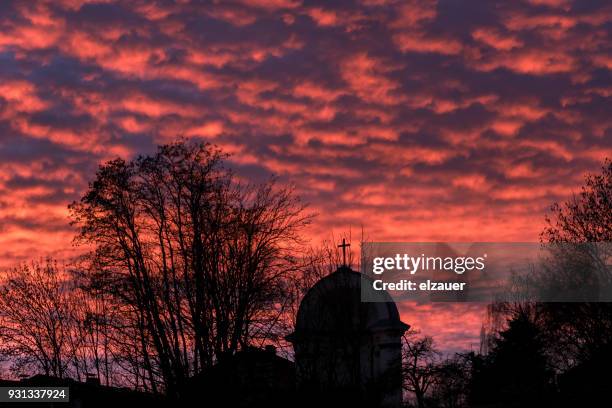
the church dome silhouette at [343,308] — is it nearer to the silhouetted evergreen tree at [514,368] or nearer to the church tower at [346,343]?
the church tower at [346,343]

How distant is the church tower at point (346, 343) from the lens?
39.2 m

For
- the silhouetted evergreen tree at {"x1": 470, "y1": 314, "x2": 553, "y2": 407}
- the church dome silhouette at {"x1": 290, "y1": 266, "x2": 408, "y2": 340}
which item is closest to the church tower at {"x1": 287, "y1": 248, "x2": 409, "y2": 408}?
the church dome silhouette at {"x1": 290, "y1": 266, "x2": 408, "y2": 340}

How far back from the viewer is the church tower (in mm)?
39156

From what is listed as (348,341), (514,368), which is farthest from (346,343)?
(514,368)

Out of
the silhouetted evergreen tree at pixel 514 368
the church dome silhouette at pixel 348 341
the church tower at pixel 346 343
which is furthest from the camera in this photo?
the silhouetted evergreen tree at pixel 514 368

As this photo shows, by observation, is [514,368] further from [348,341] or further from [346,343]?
[346,343]

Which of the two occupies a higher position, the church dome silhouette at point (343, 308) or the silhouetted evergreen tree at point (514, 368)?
the church dome silhouette at point (343, 308)

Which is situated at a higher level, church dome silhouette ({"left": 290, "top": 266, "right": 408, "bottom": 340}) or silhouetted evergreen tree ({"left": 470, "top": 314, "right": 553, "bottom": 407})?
church dome silhouette ({"left": 290, "top": 266, "right": 408, "bottom": 340})

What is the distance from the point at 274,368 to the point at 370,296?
1384 cm

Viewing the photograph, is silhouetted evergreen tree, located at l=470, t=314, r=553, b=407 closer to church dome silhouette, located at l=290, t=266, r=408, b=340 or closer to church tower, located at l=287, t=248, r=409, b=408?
church tower, located at l=287, t=248, r=409, b=408

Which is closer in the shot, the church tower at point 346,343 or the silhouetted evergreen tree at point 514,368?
the church tower at point 346,343

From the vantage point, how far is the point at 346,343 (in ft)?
143

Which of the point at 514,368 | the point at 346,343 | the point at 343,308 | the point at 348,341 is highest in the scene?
the point at 343,308

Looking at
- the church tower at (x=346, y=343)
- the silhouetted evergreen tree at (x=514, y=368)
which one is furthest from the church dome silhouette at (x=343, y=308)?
the silhouetted evergreen tree at (x=514, y=368)
